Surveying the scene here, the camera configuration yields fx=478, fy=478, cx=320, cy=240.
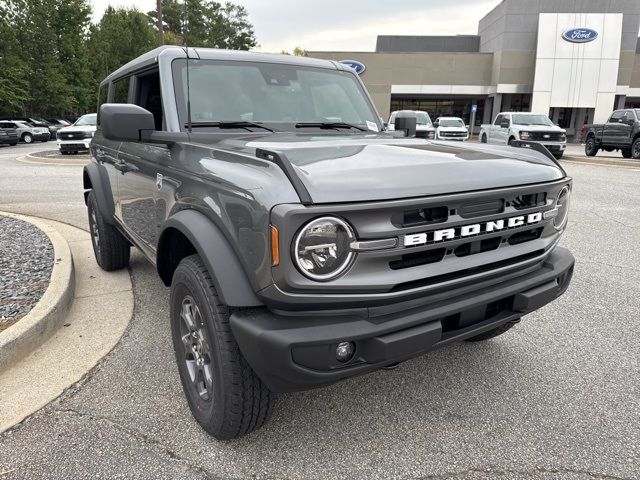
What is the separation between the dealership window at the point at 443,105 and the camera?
1725 inches

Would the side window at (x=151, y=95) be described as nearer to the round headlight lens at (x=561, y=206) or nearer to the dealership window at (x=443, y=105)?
the round headlight lens at (x=561, y=206)

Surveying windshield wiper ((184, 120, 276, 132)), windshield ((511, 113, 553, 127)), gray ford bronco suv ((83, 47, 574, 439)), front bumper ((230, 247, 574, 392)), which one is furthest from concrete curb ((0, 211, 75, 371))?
windshield ((511, 113, 553, 127))

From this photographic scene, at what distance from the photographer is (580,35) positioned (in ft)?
119

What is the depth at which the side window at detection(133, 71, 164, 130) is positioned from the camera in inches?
128

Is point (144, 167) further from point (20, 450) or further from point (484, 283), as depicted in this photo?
point (484, 283)

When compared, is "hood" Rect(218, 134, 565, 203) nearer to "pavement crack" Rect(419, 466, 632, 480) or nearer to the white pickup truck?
"pavement crack" Rect(419, 466, 632, 480)

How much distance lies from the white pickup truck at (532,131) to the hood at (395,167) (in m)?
17.2

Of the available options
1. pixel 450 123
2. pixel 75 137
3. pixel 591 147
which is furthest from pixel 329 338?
pixel 450 123

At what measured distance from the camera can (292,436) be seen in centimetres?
238

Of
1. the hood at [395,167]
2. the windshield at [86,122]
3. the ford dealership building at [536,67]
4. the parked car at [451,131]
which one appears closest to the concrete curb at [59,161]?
the windshield at [86,122]

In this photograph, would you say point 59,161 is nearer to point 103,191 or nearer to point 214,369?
point 103,191

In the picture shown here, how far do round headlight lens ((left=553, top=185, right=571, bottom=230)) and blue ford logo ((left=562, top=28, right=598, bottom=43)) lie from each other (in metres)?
40.8

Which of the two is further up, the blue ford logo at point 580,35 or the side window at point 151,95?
the blue ford logo at point 580,35

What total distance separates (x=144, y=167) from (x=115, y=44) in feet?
148
